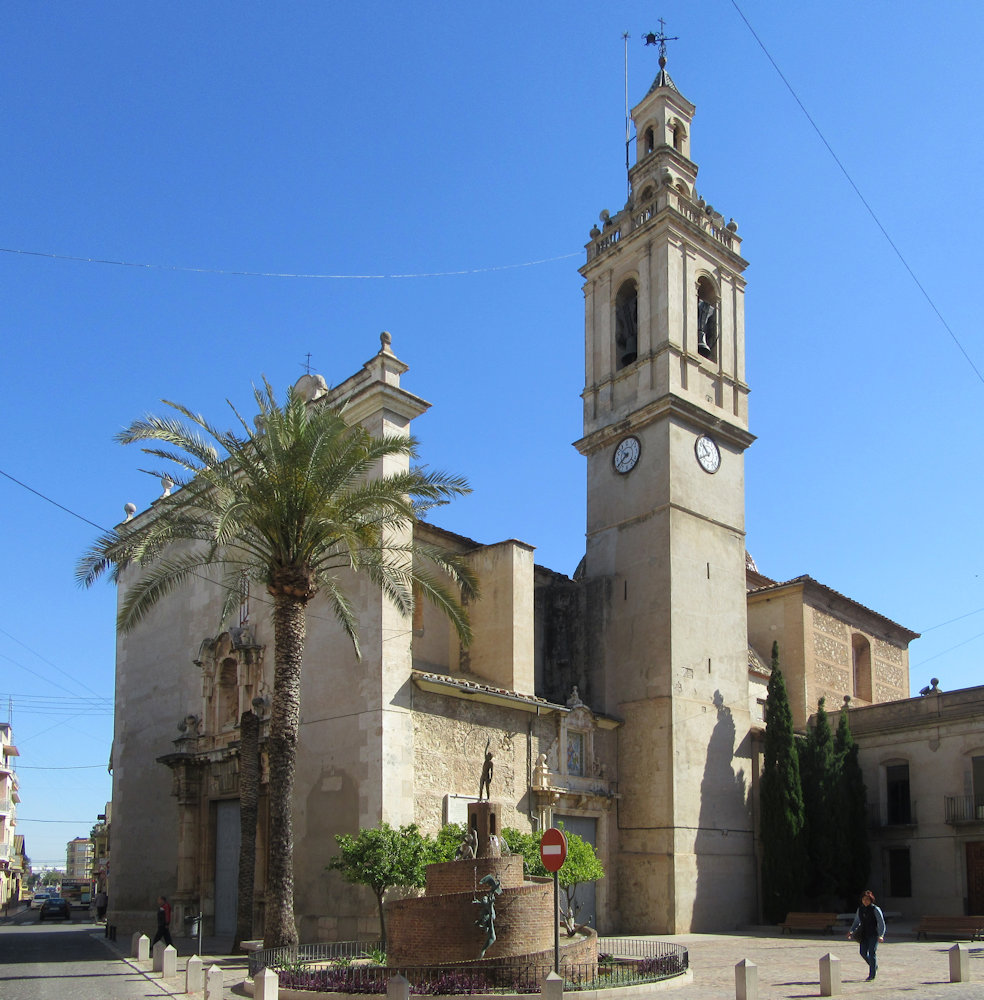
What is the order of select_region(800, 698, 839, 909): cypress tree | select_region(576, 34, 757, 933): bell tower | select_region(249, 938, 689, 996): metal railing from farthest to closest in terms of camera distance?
select_region(800, 698, 839, 909): cypress tree → select_region(576, 34, 757, 933): bell tower → select_region(249, 938, 689, 996): metal railing

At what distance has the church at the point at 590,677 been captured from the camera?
22.1 m

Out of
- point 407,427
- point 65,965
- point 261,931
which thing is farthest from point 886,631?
point 65,965

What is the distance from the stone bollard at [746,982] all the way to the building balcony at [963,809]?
17.6 metres

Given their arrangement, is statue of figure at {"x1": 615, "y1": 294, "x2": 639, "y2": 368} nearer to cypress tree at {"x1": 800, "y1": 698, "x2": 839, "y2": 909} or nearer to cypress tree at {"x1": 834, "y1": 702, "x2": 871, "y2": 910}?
cypress tree at {"x1": 800, "y1": 698, "x2": 839, "y2": 909}

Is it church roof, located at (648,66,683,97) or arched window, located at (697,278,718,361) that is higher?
church roof, located at (648,66,683,97)

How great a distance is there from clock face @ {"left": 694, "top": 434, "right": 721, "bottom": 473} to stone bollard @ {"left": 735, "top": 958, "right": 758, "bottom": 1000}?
58.0ft

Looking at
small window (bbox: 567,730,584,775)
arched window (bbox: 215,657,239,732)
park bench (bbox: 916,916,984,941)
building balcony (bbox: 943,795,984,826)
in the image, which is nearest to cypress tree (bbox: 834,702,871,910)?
building balcony (bbox: 943,795,984,826)

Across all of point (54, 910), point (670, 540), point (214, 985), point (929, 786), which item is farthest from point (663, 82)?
point (54, 910)

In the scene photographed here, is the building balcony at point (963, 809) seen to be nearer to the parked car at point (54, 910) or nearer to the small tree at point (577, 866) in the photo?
the small tree at point (577, 866)

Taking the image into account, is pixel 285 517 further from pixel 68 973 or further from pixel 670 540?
pixel 670 540

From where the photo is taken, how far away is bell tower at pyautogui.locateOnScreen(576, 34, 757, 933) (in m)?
25.7

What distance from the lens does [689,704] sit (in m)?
26.3

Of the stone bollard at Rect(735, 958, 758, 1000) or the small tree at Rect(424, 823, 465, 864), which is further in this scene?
the small tree at Rect(424, 823, 465, 864)

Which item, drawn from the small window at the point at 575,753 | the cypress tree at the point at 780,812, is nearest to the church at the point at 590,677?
the small window at the point at 575,753
